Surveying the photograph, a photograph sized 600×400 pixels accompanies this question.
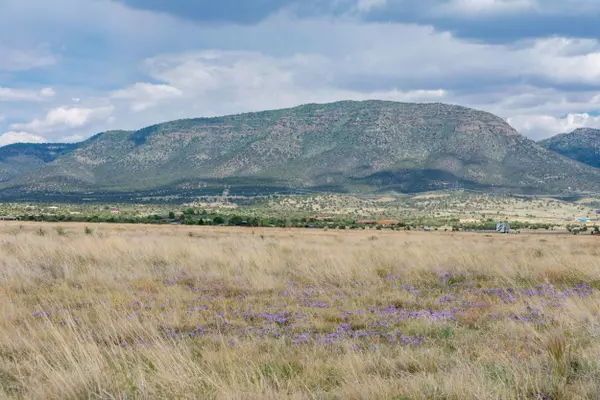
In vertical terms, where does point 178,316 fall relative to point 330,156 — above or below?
below

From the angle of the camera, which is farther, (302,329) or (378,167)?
(378,167)

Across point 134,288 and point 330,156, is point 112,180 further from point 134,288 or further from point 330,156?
point 134,288

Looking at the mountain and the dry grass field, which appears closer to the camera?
the dry grass field

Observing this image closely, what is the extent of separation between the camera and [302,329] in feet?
24.1

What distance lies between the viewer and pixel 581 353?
5.72 meters

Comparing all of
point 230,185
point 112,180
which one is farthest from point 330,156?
point 112,180

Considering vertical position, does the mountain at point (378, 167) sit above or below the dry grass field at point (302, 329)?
above

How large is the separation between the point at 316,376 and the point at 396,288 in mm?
5245

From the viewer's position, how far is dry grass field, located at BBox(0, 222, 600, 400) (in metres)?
4.91

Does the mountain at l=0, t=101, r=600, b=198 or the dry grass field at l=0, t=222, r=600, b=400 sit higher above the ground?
the mountain at l=0, t=101, r=600, b=198

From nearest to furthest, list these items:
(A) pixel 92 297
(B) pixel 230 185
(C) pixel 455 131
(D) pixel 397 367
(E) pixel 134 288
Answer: (D) pixel 397 367
(A) pixel 92 297
(E) pixel 134 288
(B) pixel 230 185
(C) pixel 455 131

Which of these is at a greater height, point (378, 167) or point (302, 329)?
point (378, 167)

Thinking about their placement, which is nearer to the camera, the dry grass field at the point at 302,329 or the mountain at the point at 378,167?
the dry grass field at the point at 302,329

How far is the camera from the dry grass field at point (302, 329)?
16.1 ft
